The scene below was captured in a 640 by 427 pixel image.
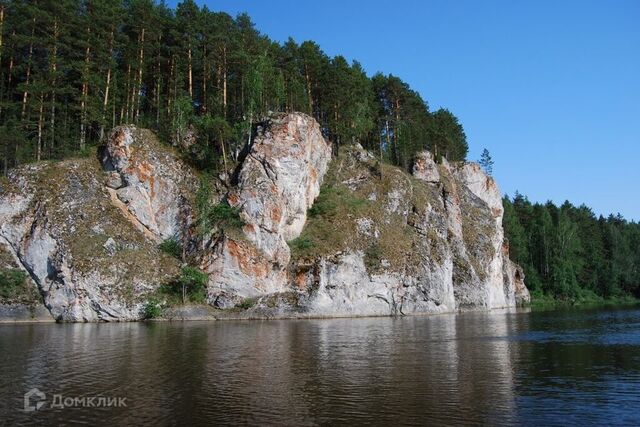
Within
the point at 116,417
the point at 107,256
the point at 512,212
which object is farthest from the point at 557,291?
the point at 116,417

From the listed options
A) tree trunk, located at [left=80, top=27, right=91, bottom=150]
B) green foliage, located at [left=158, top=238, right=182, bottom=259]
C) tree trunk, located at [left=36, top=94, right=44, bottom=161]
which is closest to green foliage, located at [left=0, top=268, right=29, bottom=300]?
green foliage, located at [left=158, top=238, right=182, bottom=259]

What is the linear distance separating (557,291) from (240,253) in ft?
278

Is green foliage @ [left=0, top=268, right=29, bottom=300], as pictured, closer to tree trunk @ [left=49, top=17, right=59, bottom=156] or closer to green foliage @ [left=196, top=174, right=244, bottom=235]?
green foliage @ [left=196, top=174, right=244, bottom=235]

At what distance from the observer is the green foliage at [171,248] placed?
6016cm

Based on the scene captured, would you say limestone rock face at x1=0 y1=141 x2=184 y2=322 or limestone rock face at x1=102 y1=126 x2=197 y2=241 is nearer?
limestone rock face at x1=0 y1=141 x2=184 y2=322

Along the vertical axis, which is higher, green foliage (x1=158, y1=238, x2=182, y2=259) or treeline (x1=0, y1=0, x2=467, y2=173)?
treeline (x1=0, y1=0, x2=467, y2=173)

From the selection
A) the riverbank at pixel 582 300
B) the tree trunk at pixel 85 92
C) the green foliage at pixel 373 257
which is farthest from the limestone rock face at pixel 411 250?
the tree trunk at pixel 85 92

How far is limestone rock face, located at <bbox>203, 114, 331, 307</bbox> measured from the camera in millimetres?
58438

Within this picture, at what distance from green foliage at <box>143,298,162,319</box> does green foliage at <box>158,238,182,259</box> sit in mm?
7629

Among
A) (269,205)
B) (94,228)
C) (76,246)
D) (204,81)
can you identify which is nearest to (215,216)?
(269,205)

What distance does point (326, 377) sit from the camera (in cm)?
2305

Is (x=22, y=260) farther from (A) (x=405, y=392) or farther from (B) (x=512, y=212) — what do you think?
(B) (x=512, y=212)

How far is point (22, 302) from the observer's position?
52031mm

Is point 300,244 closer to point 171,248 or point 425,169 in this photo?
point 171,248
